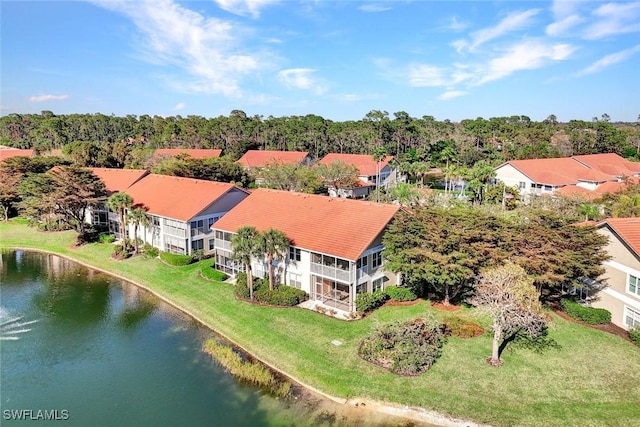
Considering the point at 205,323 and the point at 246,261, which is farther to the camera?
the point at 246,261

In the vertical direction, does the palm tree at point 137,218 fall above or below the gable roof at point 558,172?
below

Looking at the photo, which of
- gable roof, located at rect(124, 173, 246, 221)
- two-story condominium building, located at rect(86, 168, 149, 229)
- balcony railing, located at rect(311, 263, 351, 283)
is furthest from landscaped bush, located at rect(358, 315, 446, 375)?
two-story condominium building, located at rect(86, 168, 149, 229)

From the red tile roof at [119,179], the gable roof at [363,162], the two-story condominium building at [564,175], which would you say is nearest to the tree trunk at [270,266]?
Result: the red tile roof at [119,179]

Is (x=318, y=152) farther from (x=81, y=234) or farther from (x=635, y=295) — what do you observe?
(x=635, y=295)

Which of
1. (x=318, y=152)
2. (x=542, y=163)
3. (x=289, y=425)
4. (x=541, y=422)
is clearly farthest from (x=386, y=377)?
(x=318, y=152)

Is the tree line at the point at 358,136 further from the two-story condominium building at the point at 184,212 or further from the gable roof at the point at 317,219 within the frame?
the gable roof at the point at 317,219

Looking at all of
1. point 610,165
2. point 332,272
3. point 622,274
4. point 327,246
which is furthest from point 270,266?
point 610,165

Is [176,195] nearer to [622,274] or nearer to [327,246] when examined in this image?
[327,246]

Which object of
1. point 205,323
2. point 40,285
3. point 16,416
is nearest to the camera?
point 16,416
